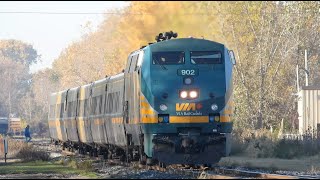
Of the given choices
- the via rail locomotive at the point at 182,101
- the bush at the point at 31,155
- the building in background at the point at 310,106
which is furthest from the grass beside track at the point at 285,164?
the building in background at the point at 310,106

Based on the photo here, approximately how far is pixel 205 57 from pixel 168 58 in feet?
3.53

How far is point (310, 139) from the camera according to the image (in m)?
36.4

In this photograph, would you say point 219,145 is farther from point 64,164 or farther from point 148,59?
point 64,164

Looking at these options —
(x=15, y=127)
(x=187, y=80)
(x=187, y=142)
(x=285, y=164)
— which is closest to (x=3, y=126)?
(x=15, y=127)

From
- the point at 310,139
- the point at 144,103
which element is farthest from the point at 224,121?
the point at 310,139

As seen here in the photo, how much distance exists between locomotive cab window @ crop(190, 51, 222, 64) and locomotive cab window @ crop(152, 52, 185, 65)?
324 mm

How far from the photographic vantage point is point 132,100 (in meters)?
25.1

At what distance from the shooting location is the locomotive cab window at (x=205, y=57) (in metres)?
23.7

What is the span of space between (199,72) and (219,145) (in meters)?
2.13

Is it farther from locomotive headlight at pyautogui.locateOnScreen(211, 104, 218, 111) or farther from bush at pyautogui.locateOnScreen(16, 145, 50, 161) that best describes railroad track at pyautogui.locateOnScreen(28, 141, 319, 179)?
bush at pyautogui.locateOnScreen(16, 145, 50, 161)

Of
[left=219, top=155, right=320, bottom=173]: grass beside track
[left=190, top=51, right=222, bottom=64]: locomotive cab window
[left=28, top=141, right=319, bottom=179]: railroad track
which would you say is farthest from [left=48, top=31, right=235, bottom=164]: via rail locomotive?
[left=219, top=155, right=320, bottom=173]: grass beside track

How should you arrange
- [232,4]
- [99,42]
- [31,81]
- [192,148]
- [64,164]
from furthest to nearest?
[31,81] → [99,42] → [232,4] → [64,164] → [192,148]

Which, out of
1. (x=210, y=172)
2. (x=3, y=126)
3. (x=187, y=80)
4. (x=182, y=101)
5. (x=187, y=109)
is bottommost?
(x=210, y=172)

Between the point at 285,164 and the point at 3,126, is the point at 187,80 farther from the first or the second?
the point at 3,126
